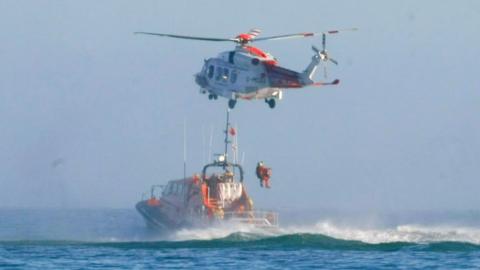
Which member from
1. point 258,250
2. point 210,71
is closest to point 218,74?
point 210,71

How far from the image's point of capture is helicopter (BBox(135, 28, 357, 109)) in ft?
202

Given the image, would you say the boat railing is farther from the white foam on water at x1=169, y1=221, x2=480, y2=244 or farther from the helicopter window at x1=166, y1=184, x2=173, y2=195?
the helicopter window at x1=166, y1=184, x2=173, y2=195

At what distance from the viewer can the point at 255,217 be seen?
204 feet

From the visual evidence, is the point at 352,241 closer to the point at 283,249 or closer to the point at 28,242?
the point at 283,249

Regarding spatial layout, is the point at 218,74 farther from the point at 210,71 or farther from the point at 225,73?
the point at 210,71

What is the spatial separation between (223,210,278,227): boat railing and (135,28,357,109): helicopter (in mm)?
5519

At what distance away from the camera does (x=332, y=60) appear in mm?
60781

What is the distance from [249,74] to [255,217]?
6.68 metres

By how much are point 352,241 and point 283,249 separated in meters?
3.84

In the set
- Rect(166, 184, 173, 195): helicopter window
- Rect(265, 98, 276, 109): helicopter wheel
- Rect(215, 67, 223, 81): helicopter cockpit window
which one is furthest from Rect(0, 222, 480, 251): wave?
Rect(215, 67, 223, 81): helicopter cockpit window

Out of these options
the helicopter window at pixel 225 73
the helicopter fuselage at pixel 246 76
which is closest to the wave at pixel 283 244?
the helicopter fuselage at pixel 246 76

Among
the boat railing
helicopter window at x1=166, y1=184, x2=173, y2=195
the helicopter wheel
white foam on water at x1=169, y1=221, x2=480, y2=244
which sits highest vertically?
the helicopter wheel

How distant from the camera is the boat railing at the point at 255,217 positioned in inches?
2425

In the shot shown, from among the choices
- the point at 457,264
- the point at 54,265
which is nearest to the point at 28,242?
the point at 54,265
